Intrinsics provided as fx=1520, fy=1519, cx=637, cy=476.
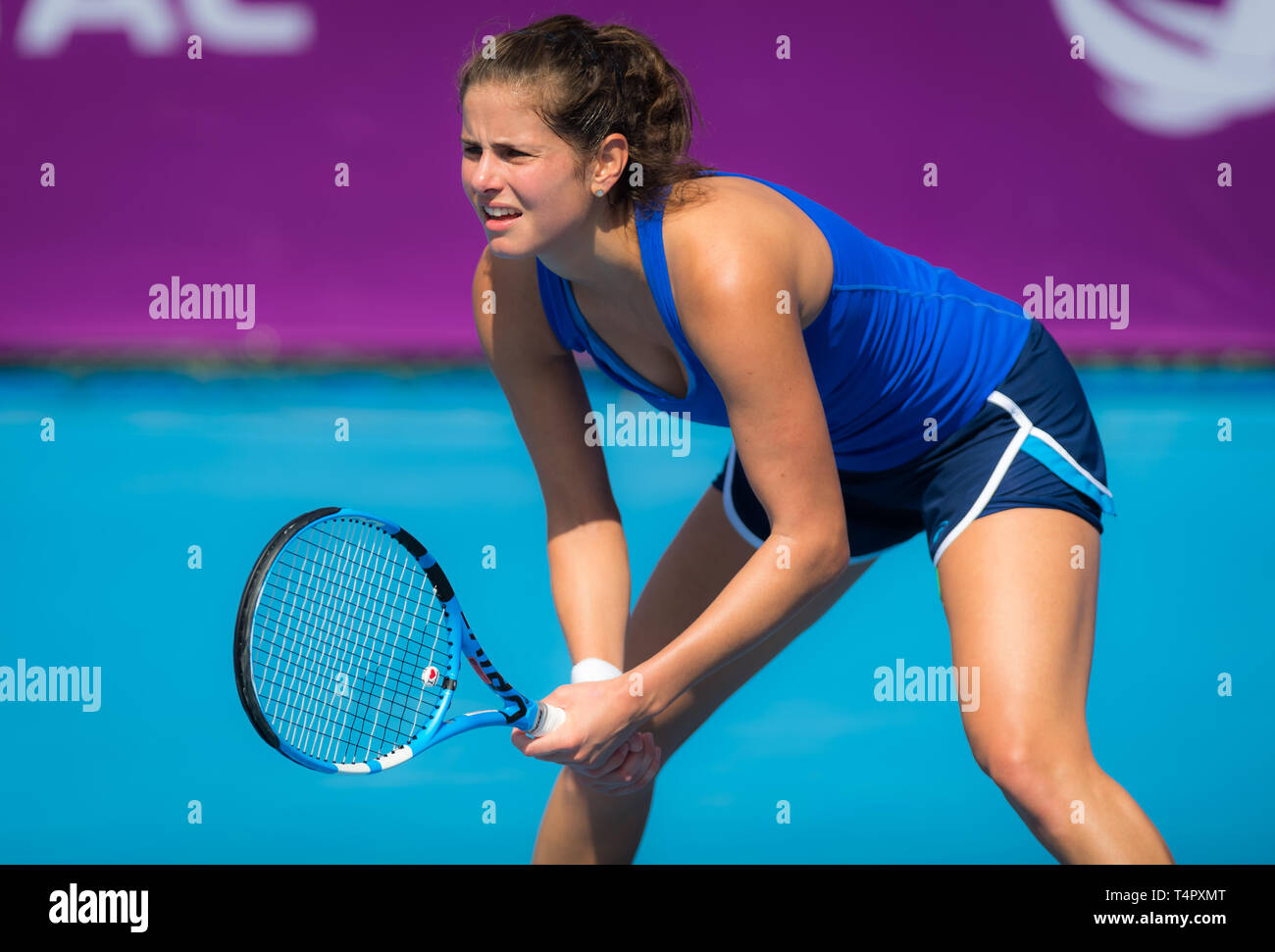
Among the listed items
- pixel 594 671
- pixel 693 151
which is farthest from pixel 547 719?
pixel 693 151

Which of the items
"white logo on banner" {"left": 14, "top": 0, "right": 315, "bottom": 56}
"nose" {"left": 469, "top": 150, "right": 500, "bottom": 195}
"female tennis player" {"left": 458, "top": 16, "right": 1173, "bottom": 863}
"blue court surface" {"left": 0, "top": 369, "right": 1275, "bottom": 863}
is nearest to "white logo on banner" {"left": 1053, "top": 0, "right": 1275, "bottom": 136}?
"blue court surface" {"left": 0, "top": 369, "right": 1275, "bottom": 863}

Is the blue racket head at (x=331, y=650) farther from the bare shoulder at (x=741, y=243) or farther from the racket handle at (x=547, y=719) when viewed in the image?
the bare shoulder at (x=741, y=243)

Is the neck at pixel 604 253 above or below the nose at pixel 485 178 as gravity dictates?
below

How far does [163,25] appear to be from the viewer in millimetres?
5969

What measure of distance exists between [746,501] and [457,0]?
4.43m

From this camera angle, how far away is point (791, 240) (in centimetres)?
174

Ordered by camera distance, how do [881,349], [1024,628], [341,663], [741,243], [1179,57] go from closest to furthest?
[741,243] → [1024,628] → [881,349] → [341,663] → [1179,57]

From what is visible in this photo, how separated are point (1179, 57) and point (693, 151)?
187cm

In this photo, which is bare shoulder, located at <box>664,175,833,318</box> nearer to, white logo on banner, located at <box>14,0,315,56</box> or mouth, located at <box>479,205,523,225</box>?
mouth, located at <box>479,205,523,225</box>

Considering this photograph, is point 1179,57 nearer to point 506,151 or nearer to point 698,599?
point 698,599

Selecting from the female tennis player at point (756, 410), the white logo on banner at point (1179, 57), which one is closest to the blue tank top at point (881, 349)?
the female tennis player at point (756, 410)

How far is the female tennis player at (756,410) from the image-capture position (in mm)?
1710

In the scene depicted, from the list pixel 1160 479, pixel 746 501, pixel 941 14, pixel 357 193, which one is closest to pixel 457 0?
pixel 357 193

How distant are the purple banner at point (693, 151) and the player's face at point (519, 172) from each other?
4302 millimetres
